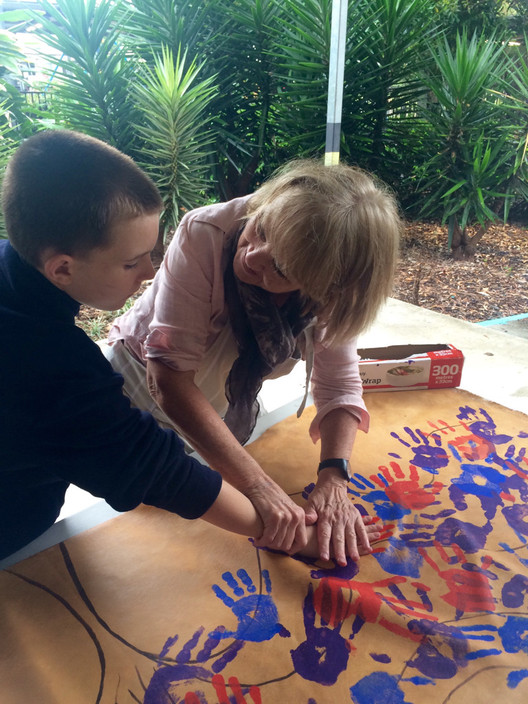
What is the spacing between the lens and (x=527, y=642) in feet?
2.76

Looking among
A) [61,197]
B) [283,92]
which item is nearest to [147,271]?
[61,197]

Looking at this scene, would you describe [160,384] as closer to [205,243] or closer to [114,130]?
[205,243]

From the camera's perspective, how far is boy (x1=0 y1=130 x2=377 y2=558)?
691 millimetres

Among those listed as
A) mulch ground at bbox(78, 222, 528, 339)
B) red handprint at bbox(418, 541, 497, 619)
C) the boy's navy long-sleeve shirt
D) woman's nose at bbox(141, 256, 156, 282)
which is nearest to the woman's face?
woman's nose at bbox(141, 256, 156, 282)

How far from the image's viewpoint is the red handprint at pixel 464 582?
91 centimetres

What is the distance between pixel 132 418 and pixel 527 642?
723mm

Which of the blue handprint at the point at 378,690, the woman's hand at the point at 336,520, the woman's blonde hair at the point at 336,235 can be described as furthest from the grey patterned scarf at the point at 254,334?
the blue handprint at the point at 378,690

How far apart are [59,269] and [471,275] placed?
5.63ft

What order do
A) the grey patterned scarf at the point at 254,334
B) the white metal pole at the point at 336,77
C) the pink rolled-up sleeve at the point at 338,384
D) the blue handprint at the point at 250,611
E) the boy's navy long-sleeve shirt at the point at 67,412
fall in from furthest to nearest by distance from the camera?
the white metal pole at the point at 336,77, the pink rolled-up sleeve at the point at 338,384, the grey patterned scarf at the point at 254,334, the blue handprint at the point at 250,611, the boy's navy long-sleeve shirt at the point at 67,412

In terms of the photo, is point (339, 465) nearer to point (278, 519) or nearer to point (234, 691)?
point (278, 519)

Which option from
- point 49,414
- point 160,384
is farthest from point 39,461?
point 160,384

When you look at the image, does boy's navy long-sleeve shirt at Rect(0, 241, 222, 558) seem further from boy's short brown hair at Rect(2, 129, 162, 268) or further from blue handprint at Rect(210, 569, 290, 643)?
blue handprint at Rect(210, 569, 290, 643)

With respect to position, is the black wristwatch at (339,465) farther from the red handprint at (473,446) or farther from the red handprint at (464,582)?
the red handprint at (473,446)

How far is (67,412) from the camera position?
0.69 meters
